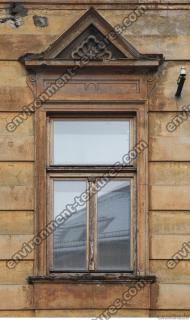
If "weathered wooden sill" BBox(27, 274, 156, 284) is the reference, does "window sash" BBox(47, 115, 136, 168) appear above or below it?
above

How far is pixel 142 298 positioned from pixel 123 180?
1073mm

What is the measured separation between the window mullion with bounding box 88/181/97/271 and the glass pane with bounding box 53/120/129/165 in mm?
273

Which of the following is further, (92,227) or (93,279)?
(92,227)

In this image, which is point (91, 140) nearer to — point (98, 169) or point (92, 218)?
point (98, 169)

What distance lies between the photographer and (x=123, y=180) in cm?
910

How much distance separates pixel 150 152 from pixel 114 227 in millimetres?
737

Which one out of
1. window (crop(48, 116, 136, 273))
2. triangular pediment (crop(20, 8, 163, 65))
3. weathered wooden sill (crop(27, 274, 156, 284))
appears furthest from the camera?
triangular pediment (crop(20, 8, 163, 65))

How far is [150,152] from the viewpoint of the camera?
9.02 meters

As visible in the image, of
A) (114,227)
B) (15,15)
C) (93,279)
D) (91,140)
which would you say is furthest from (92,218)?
(15,15)

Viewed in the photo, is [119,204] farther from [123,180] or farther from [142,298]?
[142,298]

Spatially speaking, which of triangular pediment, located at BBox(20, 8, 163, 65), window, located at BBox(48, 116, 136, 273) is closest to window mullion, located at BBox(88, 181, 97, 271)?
window, located at BBox(48, 116, 136, 273)

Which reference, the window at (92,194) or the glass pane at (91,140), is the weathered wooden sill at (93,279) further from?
the glass pane at (91,140)

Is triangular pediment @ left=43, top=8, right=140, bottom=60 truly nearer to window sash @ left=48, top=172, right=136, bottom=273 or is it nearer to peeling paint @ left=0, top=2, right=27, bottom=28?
peeling paint @ left=0, top=2, right=27, bottom=28

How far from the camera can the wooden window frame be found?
29.1ft
